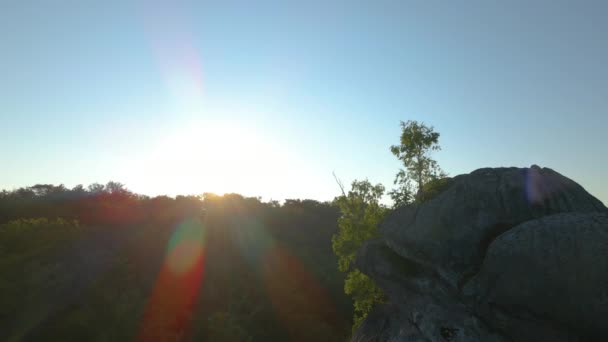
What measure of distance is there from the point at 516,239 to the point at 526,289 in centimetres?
144

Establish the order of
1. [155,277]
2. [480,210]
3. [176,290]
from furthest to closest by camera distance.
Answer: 1. [155,277]
2. [176,290]
3. [480,210]

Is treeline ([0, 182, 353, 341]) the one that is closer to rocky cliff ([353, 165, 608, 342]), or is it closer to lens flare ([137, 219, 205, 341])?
lens flare ([137, 219, 205, 341])

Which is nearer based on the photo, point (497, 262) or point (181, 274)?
point (497, 262)

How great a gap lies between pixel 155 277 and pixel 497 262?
23446mm

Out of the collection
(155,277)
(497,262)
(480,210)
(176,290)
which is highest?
(480,210)

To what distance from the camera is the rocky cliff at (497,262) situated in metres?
9.66

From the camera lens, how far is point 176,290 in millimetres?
25641

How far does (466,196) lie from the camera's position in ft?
44.9

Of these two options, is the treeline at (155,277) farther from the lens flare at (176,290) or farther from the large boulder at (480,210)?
the large boulder at (480,210)

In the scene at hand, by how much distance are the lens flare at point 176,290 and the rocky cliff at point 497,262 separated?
11.3 metres

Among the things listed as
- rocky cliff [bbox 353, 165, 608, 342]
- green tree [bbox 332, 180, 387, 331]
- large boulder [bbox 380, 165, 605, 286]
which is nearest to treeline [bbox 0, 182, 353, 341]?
green tree [bbox 332, 180, 387, 331]

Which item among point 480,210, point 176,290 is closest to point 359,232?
point 480,210

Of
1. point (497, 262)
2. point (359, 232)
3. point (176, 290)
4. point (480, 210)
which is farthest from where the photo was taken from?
point (176, 290)

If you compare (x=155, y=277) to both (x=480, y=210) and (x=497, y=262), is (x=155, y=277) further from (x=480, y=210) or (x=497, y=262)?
(x=497, y=262)
